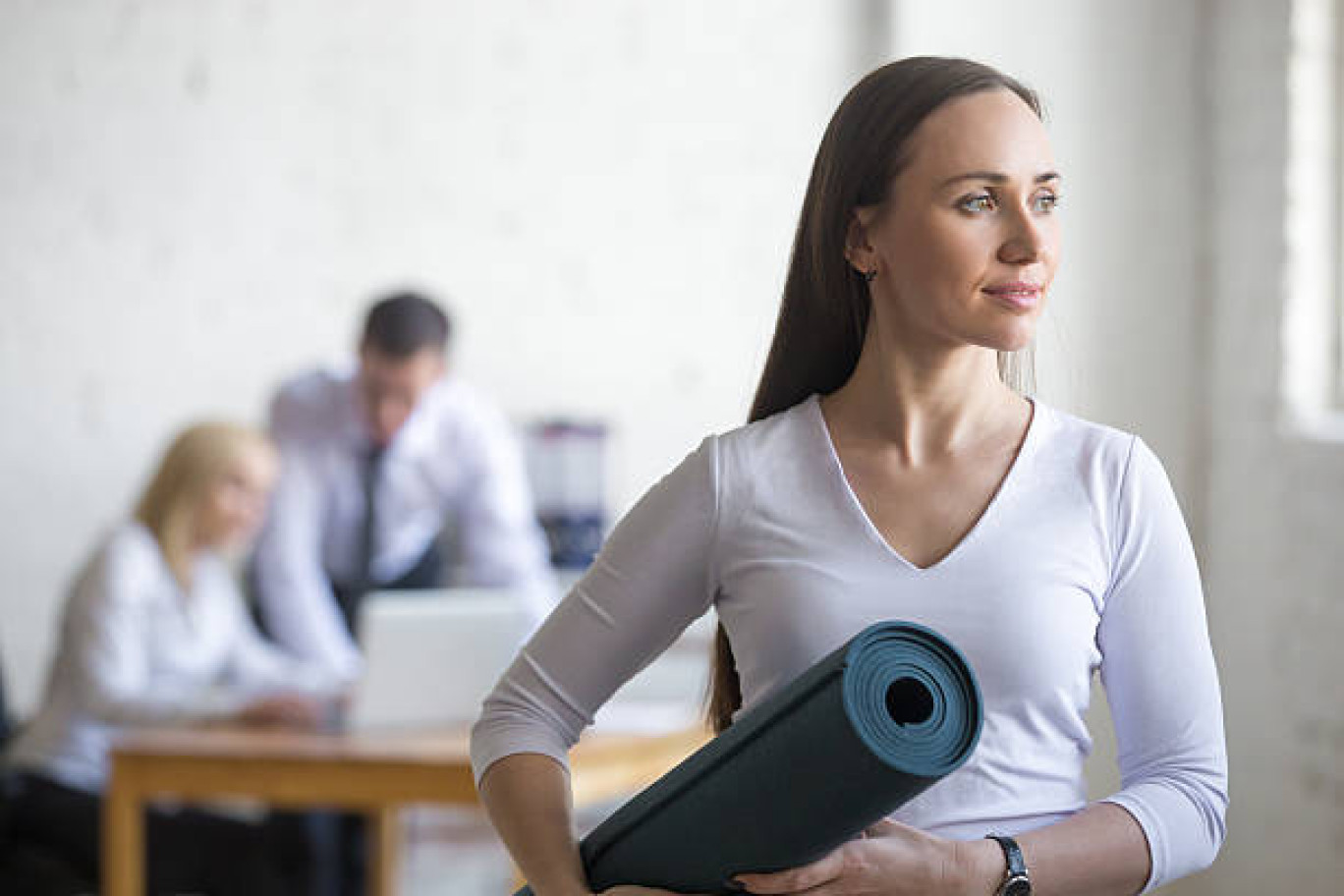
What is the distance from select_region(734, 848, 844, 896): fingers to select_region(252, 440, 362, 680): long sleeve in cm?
327

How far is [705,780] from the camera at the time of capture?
3.43 ft

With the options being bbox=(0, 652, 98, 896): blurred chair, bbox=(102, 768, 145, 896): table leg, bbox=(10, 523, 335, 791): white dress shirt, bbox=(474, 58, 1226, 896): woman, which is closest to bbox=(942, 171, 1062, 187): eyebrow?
bbox=(474, 58, 1226, 896): woman

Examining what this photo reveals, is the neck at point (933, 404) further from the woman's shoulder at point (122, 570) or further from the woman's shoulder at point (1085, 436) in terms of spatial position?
the woman's shoulder at point (122, 570)

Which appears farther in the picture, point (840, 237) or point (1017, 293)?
point (840, 237)

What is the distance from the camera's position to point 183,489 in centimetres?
380

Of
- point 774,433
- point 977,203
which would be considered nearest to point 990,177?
point 977,203

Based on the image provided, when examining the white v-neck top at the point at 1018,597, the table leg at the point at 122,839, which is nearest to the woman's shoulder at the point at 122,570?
the table leg at the point at 122,839

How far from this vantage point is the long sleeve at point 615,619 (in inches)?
48.0

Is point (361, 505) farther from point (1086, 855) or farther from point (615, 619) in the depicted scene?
point (1086, 855)

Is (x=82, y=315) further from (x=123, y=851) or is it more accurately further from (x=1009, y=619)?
(x=1009, y=619)

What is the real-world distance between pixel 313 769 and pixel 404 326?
1461mm

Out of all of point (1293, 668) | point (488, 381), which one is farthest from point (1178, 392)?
point (488, 381)

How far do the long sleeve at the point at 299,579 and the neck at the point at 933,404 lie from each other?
3148 millimetres

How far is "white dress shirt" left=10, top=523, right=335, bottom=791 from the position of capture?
3.55 m
